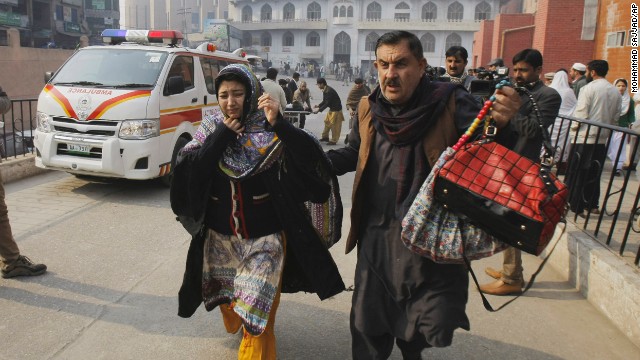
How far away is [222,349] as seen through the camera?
3.06 m

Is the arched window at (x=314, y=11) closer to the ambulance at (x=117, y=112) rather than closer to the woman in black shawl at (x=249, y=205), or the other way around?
the ambulance at (x=117, y=112)

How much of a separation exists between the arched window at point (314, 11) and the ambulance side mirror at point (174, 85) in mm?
63639

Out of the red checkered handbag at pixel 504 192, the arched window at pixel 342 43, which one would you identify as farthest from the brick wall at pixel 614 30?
the arched window at pixel 342 43

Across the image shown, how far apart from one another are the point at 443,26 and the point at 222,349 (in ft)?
206

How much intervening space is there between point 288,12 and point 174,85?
66.0m

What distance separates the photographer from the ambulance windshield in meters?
6.61

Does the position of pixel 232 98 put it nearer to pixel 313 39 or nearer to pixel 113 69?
pixel 113 69

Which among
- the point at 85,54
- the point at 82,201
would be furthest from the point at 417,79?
the point at 85,54

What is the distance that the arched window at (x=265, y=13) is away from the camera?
69.9m

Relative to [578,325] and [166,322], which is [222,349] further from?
[578,325]

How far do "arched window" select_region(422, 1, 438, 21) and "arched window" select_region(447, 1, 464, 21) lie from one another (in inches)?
64.9

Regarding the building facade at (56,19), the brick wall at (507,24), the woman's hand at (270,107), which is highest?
the building facade at (56,19)

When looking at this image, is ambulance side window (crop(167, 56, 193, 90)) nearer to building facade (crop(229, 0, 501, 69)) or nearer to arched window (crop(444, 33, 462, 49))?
building facade (crop(229, 0, 501, 69))

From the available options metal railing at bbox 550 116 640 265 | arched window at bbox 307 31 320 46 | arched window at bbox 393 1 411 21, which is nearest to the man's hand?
metal railing at bbox 550 116 640 265
